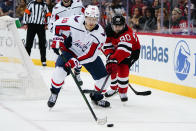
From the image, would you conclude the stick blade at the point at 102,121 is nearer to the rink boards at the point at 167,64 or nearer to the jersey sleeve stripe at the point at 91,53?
the jersey sleeve stripe at the point at 91,53

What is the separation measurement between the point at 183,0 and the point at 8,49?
2481 millimetres

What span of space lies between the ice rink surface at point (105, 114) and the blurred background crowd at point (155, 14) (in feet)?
3.51

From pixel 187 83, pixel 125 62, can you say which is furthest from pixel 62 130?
pixel 187 83

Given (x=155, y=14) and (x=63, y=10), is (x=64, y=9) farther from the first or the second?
(x=155, y=14)

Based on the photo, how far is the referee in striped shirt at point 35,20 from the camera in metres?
8.66

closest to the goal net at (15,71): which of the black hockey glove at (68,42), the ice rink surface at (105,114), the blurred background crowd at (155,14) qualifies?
the ice rink surface at (105,114)

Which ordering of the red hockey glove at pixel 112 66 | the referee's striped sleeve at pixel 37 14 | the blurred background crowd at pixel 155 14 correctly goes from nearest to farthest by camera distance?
the red hockey glove at pixel 112 66, the blurred background crowd at pixel 155 14, the referee's striped sleeve at pixel 37 14

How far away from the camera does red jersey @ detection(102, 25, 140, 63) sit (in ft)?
16.2

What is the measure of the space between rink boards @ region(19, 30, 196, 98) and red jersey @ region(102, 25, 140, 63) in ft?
3.00

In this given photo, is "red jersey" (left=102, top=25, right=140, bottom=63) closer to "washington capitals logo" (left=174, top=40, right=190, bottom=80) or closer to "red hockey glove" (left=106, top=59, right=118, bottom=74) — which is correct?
"red hockey glove" (left=106, top=59, right=118, bottom=74)

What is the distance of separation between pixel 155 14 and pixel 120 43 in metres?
2.28

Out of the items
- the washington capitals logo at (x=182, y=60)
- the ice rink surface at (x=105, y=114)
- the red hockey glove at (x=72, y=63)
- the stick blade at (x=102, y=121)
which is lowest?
the ice rink surface at (x=105, y=114)

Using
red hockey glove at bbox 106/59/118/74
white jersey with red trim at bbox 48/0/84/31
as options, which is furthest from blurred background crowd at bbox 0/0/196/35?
red hockey glove at bbox 106/59/118/74

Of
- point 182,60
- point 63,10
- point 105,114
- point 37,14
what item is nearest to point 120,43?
point 105,114
